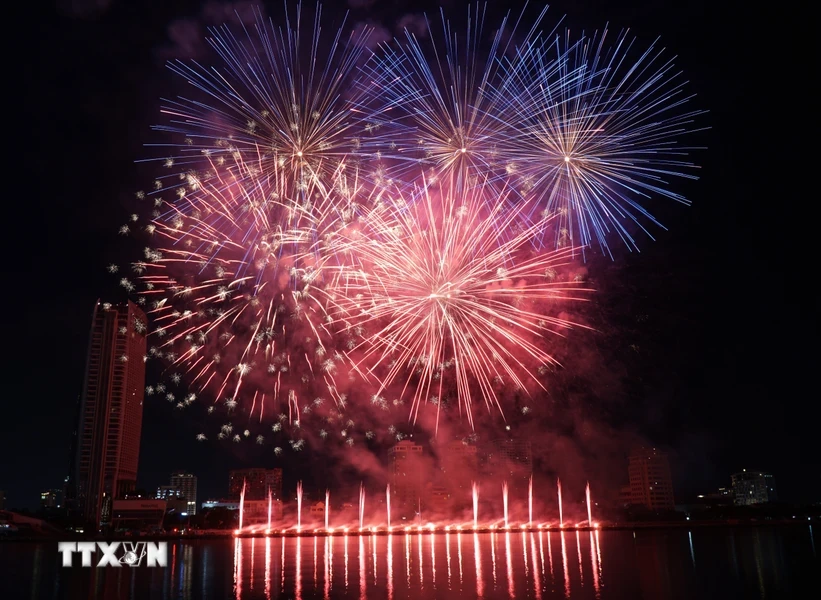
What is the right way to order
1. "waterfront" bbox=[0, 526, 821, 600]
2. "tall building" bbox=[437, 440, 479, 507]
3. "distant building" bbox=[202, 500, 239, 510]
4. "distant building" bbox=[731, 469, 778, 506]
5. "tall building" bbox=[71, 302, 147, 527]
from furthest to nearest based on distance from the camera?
"distant building" bbox=[731, 469, 778, 506]
"distant building" bbox=[202, 500, 239, 510]
"tall building" bbox=[71, 302, 147, 527]
"tall building" bbox=[437, 440, 479, 507]
"waterfront" bbox=[0, 526, 821, 600]

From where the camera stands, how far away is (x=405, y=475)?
7238cm

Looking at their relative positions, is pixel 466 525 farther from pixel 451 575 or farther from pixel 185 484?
pixel 185 484

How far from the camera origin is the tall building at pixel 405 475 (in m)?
71.0

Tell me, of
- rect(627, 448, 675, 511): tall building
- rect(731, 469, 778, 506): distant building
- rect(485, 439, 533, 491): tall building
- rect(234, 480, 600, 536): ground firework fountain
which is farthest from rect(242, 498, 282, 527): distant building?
rect(731, 469, 778, 506): distant building

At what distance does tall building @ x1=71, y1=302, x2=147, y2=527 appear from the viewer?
92.6m

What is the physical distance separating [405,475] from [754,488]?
9729 cm

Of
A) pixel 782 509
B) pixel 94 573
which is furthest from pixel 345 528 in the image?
pixel 782 509

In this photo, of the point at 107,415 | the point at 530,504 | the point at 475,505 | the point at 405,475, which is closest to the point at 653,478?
the point at 530,504

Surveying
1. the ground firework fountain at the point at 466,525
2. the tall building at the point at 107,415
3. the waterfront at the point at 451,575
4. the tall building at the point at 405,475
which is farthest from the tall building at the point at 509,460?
the tall building at the point at 107,415

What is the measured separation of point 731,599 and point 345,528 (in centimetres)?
5777

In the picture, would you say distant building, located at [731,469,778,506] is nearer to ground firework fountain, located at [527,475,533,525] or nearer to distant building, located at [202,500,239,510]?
ground firework fountain, located at [527,475,533,525]

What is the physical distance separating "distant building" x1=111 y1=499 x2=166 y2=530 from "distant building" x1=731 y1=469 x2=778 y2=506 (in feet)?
361

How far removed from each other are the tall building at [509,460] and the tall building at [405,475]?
25.4ft

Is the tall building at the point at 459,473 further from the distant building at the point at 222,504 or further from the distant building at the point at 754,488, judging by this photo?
the distant building at the point at 754,488
